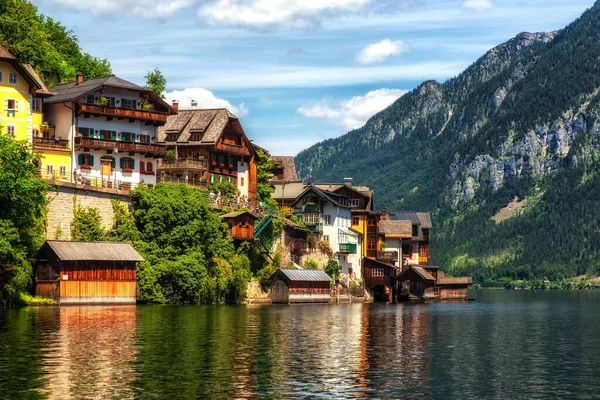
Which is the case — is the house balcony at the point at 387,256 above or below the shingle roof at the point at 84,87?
below

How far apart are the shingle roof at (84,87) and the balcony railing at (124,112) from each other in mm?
1631

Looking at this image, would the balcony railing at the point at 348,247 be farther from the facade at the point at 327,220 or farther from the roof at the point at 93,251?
the roof at the point at 93,251

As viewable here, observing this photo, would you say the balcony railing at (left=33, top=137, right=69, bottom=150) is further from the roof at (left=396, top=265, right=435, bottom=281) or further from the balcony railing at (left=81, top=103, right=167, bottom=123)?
the roof at (left=396, top=265, right=435, bottom=281)

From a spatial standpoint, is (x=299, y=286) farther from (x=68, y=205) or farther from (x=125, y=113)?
(x=68, y=205)

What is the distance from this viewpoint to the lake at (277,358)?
4206 centimetres

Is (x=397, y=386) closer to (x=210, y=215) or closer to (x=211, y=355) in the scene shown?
(x=211, y=355)

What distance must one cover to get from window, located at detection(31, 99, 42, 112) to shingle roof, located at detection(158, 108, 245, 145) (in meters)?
23.4

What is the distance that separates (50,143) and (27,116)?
342 cm

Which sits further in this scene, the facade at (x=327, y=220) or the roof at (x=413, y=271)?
the roof at (x=413, y=271)

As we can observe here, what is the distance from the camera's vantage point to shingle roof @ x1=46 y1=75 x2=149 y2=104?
350 ft

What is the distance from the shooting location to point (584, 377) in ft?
156

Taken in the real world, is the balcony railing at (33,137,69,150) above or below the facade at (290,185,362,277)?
above

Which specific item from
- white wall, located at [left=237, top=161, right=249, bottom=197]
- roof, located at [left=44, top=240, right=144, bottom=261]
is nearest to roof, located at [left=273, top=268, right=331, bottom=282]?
white wall, located at [left=237, top=161, right=249, bottom=197]

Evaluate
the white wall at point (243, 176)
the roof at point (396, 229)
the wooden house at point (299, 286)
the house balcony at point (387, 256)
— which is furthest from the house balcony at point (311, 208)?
the roof at point (396, 229)
